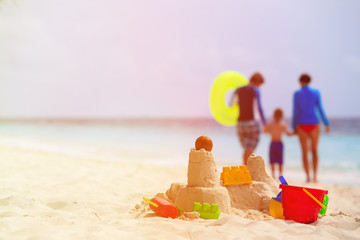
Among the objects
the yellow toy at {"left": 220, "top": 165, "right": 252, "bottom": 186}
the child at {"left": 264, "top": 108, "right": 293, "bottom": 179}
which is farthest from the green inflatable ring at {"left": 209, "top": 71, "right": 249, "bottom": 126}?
the yellow toy at {"left": 220, "top": 165, "right": 252, "bottom": 186}

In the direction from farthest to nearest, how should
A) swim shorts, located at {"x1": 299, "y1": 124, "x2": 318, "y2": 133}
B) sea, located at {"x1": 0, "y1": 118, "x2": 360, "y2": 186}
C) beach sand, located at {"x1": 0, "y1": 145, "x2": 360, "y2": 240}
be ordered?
sea, located at {"x1": 0, "y1": 118, "x2": 360, "y2": 186}, swim shorts, located at {"x1": 299, "y1": 124, "x2": 318, "y2": 133}, beach sand, located at {"x1": 0, "y1": 145, "x2": 360, "y2": 240}

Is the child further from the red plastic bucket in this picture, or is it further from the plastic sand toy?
the plastic sand toy

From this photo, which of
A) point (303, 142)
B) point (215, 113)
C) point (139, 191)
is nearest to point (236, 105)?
point (215, 113)

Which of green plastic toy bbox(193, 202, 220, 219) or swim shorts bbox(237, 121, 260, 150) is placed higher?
swim shorts bbox(237, 121, 260, 150)

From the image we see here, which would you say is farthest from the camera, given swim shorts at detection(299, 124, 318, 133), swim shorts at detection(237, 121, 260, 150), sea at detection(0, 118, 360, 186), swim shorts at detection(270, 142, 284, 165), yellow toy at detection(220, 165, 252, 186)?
sea at detection(0, 118, 360, 186)

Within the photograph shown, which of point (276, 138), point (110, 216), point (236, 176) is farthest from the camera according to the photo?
point (276, 138)

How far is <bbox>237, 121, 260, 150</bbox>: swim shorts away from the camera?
17.2ft

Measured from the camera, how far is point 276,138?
240 inches

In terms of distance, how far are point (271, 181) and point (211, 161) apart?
2.85 ft

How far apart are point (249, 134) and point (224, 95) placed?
0.76 metres

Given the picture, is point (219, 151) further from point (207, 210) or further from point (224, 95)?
point (207, 210)

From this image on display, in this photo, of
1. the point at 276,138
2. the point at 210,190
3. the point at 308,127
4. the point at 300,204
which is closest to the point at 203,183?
the point at 210,190

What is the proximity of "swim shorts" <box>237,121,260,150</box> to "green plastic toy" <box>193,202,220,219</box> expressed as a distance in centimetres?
279

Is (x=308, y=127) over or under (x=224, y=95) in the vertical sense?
under
